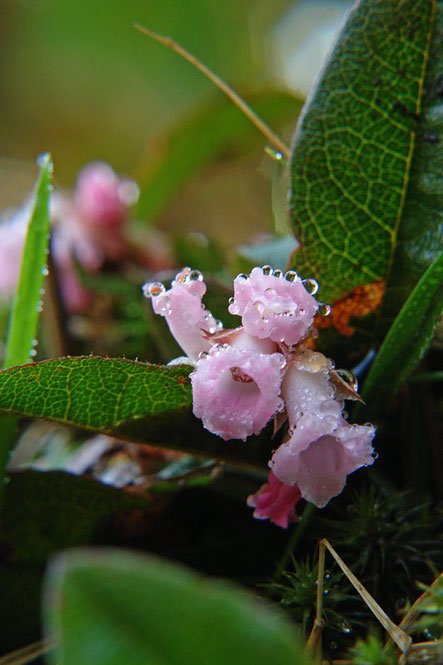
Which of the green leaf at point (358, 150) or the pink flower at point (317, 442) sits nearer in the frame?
the pink flower at point (317, 442)

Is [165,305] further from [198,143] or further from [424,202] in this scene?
[198,143]

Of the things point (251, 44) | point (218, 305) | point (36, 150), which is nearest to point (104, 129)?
point (36, 150)

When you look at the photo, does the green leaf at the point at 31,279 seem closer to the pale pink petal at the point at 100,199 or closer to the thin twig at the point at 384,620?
the thin twig at the point at 384,620

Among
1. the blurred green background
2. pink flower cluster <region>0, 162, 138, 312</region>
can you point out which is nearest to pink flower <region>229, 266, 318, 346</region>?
pink flower cluster <region>0, 162, 138, 312</region>

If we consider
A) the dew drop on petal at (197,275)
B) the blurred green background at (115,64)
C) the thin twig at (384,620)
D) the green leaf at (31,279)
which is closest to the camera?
the thin twig at (384,620)

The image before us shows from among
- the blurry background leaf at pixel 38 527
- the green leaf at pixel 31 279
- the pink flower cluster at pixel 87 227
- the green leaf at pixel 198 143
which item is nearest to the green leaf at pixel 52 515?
the blurry background leaf at pixel 38 527

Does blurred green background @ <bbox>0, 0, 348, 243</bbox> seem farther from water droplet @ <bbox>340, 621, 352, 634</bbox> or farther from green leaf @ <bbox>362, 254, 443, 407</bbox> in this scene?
water droplet @ <bbox>340, 621, 352, 634</bbox>
